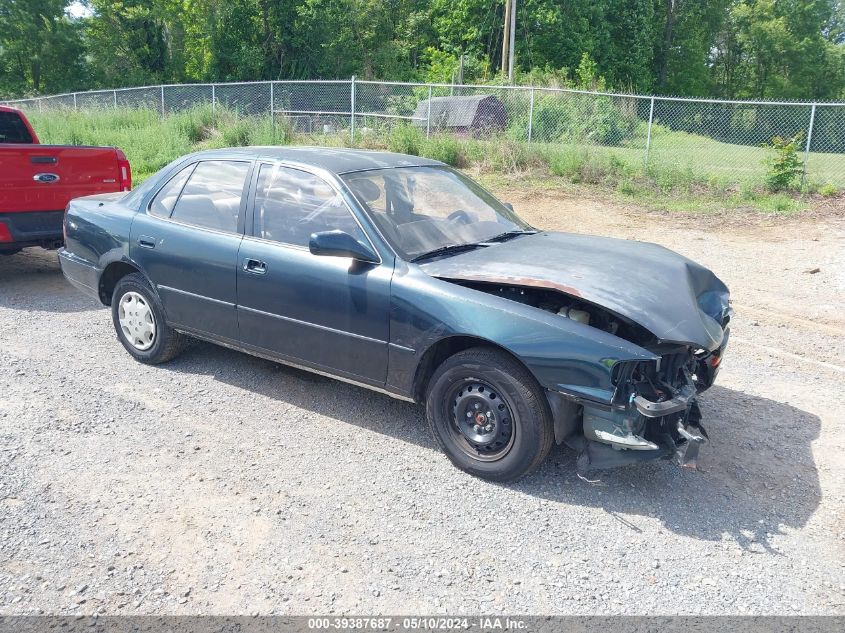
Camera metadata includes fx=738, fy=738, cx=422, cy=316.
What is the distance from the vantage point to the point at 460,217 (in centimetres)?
A: 504

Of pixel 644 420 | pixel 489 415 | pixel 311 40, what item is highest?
pixel 311 40

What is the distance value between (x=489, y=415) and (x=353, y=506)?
87 cm

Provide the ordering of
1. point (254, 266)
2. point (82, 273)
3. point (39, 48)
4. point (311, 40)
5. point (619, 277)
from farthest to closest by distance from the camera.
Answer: point (39, 48), point (311, 40), point (82, 273), point (254, 266), point (619, 277)

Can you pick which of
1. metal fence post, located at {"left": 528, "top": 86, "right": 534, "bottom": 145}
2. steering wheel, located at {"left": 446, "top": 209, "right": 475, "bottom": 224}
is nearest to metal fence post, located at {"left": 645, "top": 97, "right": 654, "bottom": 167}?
metal fence post, located at {"left": 528, "top": 86, "right": 534, "bottom": 145}

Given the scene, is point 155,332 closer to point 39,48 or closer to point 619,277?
point 619,277

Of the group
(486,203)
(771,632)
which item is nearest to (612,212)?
(486,203)

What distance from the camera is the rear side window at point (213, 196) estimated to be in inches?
200

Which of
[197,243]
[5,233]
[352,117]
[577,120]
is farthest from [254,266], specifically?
[352,117]

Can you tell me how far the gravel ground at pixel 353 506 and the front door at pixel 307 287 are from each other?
0.54 m

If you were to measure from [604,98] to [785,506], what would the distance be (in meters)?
13.5

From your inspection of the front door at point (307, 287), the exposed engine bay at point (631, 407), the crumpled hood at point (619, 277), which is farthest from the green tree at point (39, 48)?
the exposed engine bay at point (631, 407)

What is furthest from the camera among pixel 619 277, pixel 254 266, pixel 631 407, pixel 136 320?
pixel 136 320

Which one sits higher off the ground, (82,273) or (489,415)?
(82,273)

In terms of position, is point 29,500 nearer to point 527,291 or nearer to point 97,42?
point 527,291
